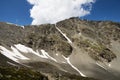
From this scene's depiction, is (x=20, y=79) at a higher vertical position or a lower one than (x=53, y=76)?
lower

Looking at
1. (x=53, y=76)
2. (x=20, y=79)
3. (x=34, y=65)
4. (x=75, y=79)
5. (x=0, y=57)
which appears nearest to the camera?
(x=20, y=79)

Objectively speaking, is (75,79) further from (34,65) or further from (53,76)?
(34,65)

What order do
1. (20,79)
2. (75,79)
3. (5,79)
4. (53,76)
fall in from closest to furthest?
(5,79), (20,79), (53,76), (75,79)

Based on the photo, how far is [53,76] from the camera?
129750 millimetres

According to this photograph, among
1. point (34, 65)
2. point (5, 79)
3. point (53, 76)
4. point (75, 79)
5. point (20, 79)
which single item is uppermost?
point (34, 65)

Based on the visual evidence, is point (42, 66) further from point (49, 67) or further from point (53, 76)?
point (53, 76)

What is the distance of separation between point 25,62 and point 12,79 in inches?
5858

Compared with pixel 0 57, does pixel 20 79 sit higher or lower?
lower

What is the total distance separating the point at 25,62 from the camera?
198875mm

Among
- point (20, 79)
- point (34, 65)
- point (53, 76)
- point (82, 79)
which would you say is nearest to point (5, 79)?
point (20, 79)

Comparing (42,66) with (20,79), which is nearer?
(20,79)

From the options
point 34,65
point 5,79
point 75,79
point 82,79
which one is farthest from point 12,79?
point 34,65

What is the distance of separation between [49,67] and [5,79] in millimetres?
149992

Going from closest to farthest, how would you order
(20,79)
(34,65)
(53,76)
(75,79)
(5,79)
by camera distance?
1. (5,79)
2. (20,79)
3. (53,76)
4. (75,79)
5. (34,65)
